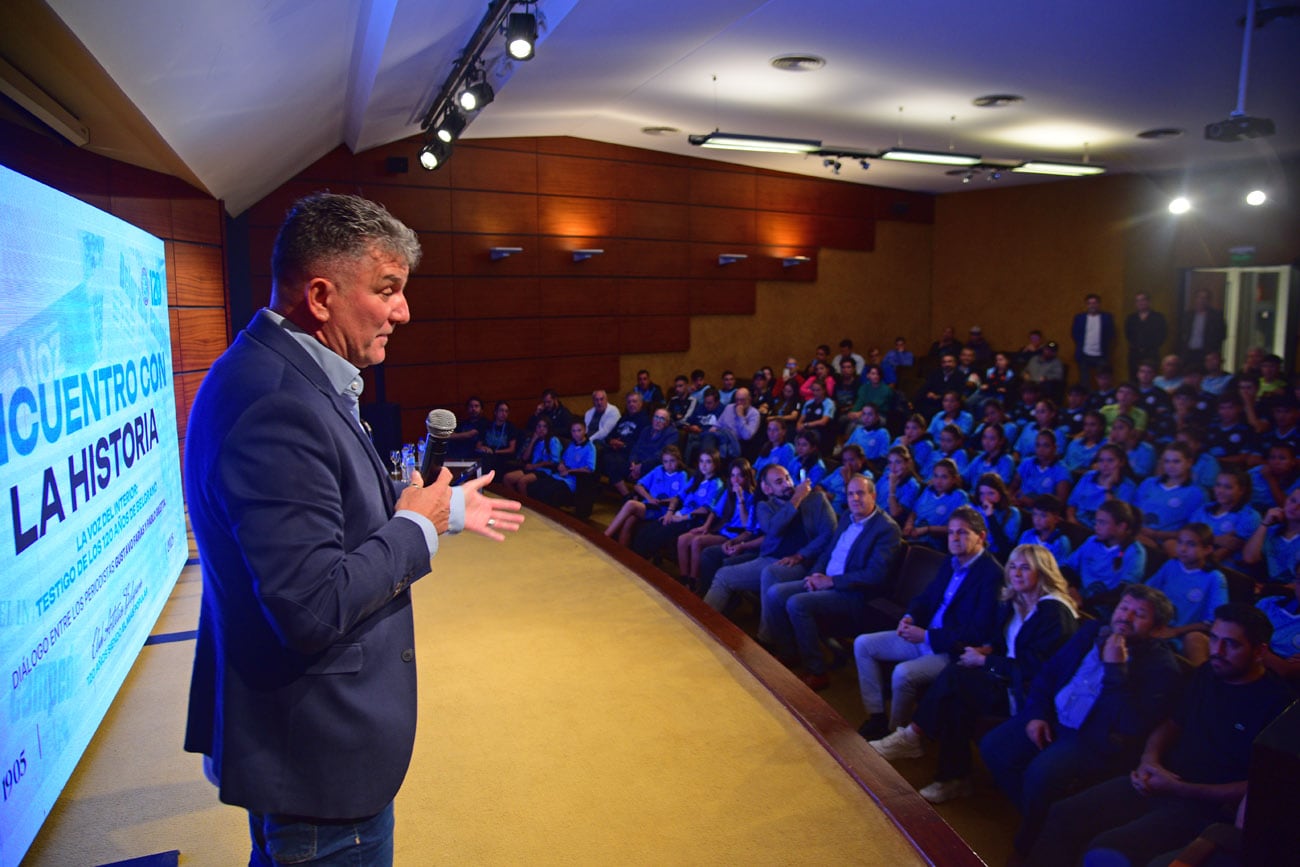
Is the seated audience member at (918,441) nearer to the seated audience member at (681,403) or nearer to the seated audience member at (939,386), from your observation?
the seated audience member at (939,386)

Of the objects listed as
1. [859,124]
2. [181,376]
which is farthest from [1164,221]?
[181,376]

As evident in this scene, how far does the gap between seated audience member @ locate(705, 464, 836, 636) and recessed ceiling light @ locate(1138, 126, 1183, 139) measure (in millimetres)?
5314

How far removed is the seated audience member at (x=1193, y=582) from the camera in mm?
3201

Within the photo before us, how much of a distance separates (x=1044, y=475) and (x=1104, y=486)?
0.50 m

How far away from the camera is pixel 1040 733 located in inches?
104

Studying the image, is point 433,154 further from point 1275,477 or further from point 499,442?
point 1275,477

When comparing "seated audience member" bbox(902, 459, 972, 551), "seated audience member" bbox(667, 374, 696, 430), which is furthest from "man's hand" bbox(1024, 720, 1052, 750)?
"seated audience member" bbox(667, 374, 696, 430)

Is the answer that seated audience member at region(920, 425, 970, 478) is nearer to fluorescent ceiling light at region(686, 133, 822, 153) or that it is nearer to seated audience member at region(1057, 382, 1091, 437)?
seated audience member at region(1057, 382, 1091, 437)

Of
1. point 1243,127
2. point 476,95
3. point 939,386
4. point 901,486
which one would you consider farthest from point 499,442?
point 1243,127

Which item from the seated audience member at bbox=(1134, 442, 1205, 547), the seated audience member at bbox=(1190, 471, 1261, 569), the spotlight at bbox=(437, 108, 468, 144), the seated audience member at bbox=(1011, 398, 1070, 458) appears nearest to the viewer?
the seated audience member at bbox=(1190, 471, 1261, 569)

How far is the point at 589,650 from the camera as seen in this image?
118 inches

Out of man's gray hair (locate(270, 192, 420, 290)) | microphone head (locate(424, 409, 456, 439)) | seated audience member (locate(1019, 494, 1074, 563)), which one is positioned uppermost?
man's gray hair (locate(270, 192, 420, 290))

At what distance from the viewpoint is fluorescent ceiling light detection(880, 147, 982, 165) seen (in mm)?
6887

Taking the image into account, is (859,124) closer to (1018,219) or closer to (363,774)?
(1018,219)
